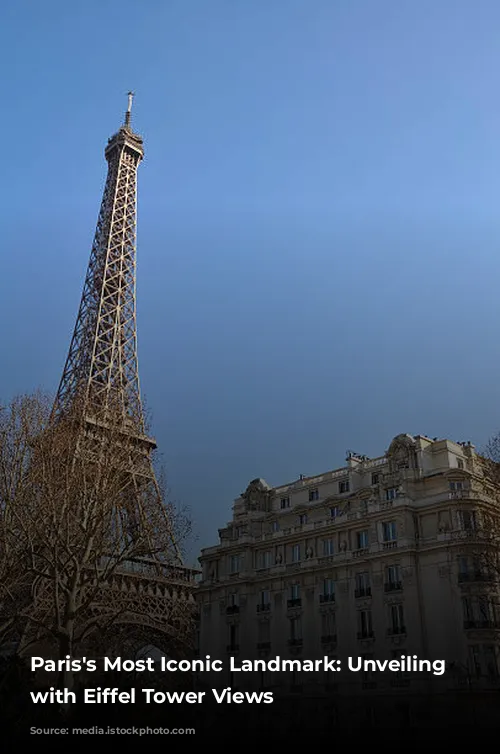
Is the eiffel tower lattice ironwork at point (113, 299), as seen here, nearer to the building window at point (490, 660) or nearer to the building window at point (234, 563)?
the building window at point (234, 563)

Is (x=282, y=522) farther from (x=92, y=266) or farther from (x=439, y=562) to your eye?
(x=92, y=266)

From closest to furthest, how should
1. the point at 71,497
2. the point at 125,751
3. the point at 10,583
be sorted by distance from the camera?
the point at 125,751 → the point at 71,497 → the point at 10,583

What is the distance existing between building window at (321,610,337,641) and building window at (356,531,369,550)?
4682 mm

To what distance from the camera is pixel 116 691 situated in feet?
60.8

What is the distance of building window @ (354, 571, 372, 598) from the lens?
46.1 metres

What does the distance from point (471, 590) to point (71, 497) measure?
1000 inches

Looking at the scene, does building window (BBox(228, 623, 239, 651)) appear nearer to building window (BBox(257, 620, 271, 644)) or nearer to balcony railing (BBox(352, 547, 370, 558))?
building window (BBox(257, 620, 271, 644))

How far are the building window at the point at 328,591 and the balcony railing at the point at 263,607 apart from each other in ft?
15.7

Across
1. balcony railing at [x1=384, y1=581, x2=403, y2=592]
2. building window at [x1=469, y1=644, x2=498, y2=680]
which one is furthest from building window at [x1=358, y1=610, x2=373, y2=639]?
building window at [x1=469, y1=644, x2=498, y2=680]

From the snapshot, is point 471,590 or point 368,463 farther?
point 368,463

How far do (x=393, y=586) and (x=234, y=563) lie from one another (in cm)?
1484

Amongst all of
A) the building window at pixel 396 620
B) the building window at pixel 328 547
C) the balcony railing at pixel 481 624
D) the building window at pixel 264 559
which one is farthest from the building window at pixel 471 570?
the building window at pixel 264 559

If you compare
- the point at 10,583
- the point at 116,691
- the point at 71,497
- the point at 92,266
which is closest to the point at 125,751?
the point at 116,691

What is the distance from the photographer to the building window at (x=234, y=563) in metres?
55.2
